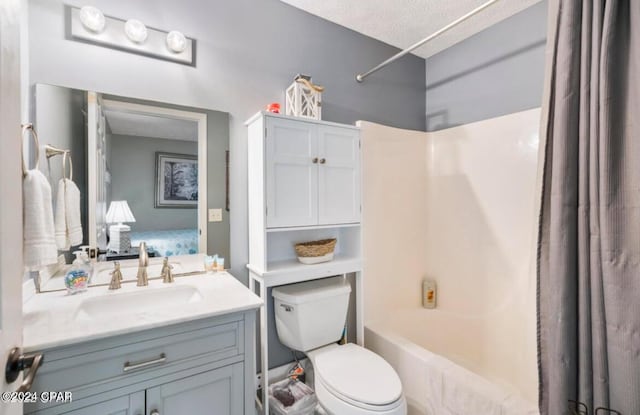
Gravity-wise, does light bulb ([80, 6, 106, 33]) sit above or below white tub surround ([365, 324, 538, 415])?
above

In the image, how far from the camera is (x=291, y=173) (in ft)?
5.41

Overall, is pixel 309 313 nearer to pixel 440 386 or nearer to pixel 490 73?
pixel 440 386

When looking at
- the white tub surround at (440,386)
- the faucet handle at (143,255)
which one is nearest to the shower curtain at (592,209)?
the white tub surround at (440,386)

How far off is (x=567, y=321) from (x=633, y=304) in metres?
0.18

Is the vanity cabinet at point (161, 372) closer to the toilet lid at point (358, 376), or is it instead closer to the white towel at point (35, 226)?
the white towel at point (35, 226)

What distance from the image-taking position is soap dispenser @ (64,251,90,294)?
126 centimetres

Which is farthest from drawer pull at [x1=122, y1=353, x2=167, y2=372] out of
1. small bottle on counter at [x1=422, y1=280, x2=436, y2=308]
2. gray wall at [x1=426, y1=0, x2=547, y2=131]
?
gray wall at [x1=426, y1=0, x2=547, y2=131]

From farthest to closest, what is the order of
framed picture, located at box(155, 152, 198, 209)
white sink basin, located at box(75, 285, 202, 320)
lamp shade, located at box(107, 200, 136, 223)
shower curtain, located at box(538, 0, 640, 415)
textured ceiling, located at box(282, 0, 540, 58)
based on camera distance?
textured ceiling, located at box(282, 0, 540, 58) < framed picture, located at box(155, 152, 198, 209) < lamp shade, located at box(107, 200, 136, 223) < white sink basin, located at box(75, 285, 202, 320) < shower curtain, located at box(538, 0, 640, 415)

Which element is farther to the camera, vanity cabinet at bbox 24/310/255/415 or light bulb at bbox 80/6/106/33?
light bulb at bbox 80/6/106/33

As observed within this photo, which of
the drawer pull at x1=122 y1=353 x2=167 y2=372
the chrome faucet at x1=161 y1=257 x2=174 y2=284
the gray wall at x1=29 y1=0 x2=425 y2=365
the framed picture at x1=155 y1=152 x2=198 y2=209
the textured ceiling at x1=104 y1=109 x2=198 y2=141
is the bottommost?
the drawer pull at x1=122 y1=353 x2=167 y2=372

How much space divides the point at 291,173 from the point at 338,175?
0.32 metres

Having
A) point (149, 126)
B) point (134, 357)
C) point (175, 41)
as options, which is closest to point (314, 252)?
point (134, 357)

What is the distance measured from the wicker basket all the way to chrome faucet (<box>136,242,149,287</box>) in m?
0.80

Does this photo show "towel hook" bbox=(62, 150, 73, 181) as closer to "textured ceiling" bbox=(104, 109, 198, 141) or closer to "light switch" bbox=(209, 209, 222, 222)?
"textured ceiling" bbox=(104, 109, 198, 141)
